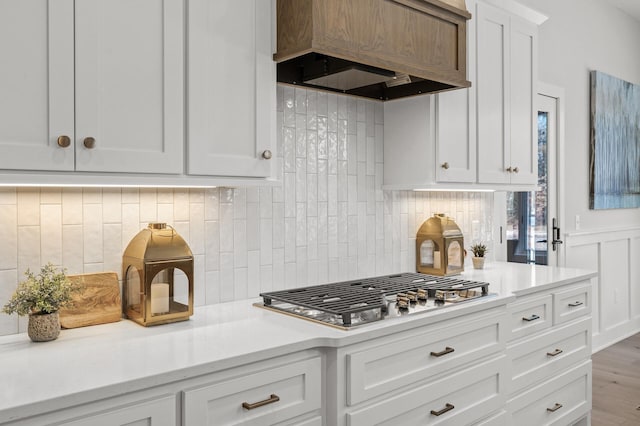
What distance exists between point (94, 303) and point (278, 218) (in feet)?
2.83

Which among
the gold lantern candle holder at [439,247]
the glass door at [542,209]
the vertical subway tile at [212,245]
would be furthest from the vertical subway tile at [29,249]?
the glass door at [542,209]

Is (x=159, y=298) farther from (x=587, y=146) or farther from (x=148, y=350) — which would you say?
(x=587, y=146)

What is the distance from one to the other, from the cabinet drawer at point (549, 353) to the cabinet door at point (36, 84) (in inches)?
80.5

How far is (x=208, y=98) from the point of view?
176 cm

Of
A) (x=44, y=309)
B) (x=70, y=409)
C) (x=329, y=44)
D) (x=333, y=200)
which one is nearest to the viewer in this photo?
(x=70, y=409)

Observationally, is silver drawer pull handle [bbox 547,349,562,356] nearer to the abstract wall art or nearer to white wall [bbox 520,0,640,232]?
white wall [bbox 520,0,640,232]

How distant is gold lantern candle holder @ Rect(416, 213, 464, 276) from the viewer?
2.84 metres

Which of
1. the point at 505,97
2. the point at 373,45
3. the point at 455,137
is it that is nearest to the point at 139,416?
the point at 373,45

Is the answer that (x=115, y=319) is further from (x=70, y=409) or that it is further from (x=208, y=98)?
(x=208, y=98)

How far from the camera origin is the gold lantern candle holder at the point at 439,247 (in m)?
2.84

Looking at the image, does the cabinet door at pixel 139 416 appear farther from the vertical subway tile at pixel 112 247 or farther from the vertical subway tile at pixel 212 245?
the vertical subway tile at pixel 212 245

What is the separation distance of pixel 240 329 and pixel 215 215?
59cm

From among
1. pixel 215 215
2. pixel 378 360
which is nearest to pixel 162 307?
pixel 215 215

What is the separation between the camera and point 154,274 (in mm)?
1785
